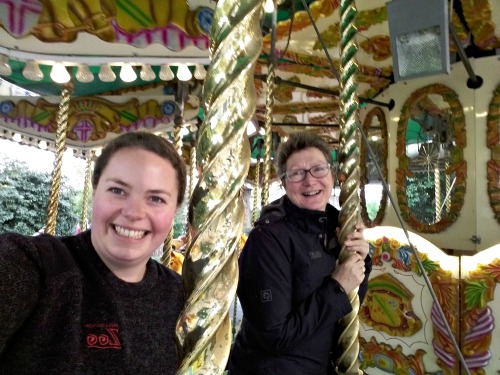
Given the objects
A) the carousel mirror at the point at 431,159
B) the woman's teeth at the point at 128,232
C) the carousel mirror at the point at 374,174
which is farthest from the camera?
the carousel mirror at the point at 374,174

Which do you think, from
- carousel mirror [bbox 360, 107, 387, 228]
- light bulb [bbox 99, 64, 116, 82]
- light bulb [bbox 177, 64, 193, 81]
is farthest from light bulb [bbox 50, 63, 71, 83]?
carousel mirror [bbox 360, 107, 387, 228]

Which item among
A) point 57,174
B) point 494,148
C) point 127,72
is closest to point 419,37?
point 494,148

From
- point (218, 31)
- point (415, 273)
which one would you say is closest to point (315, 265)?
point (218, 31)

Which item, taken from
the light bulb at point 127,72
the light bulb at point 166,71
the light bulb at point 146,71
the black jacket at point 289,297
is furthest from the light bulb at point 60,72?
the black jacket at point 289,297

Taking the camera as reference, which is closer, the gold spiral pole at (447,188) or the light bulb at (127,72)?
the light bulb at (127,72)

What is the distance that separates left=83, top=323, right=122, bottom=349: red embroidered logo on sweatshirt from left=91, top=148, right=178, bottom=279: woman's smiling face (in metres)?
0.12

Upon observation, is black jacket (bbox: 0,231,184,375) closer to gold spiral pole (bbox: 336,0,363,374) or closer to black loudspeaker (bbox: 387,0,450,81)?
gold spiral pole (bbox: 336,0,363,374)

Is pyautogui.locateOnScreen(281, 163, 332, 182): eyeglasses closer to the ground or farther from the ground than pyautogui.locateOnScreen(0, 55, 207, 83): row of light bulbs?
closer to the ground

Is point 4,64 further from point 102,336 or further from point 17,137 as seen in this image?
point 17,137

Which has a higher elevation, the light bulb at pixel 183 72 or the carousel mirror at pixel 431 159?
the light bulb at pixel 183 72

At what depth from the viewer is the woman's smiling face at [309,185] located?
1.27 m

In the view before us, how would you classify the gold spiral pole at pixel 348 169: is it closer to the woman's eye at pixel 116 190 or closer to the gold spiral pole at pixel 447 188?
the woman's eye at pixel 116 190

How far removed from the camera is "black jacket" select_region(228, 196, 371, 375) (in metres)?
1.08

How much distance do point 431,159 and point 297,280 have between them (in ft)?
8.98
